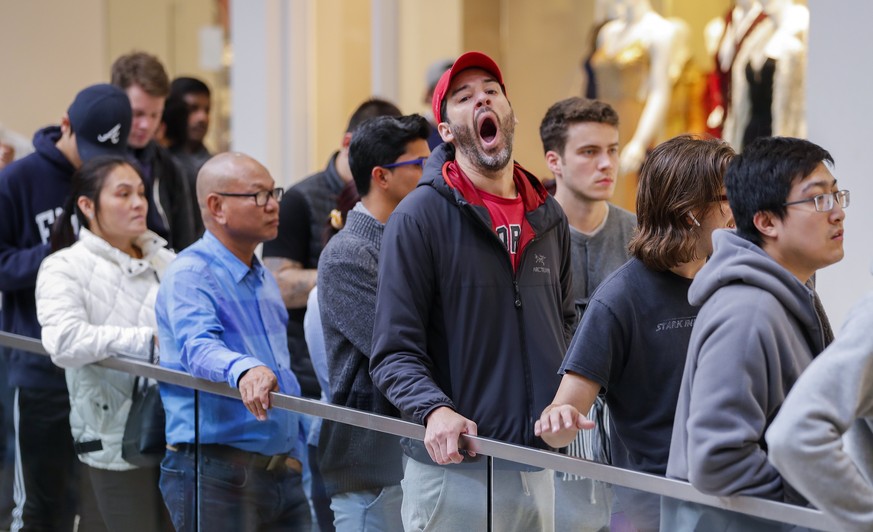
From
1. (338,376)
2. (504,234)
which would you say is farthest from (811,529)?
(338,376)

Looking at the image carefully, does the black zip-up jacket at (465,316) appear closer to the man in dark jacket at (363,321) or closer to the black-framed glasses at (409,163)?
the man in dark jacket at (363,321)

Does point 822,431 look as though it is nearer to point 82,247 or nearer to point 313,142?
point 82,247

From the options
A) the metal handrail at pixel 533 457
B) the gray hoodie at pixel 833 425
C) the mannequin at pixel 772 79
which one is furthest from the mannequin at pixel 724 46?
the gray hoodie at pixel 833 425

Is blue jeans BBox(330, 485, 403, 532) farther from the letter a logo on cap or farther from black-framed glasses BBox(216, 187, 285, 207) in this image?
the letter a logo on cap

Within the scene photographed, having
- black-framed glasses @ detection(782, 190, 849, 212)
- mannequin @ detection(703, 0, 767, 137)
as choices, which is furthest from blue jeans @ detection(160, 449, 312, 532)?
mannequin @ detection(703, 0, 767, 137)

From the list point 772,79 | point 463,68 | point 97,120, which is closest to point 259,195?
point 463,68

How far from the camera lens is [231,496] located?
3.85 metres

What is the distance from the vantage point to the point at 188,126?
6.60 metres

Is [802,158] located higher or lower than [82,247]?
higher

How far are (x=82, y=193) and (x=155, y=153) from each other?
1.05 m

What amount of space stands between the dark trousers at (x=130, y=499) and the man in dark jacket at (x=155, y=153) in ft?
4.63

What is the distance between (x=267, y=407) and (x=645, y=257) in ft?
4.17

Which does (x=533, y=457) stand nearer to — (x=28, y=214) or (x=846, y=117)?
(x=846, y=117)

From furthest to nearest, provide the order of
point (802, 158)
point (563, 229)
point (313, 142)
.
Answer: point (313, 142)
point (563, 229)
point (802, 158)
